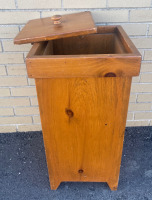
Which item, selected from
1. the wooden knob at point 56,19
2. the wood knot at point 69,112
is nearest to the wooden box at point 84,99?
the wood knot at point 69,112

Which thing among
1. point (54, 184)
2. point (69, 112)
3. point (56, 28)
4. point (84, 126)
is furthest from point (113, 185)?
point (56, 28)

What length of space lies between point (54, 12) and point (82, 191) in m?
1.18

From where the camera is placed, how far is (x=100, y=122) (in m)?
1.08

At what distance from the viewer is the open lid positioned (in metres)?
1.00

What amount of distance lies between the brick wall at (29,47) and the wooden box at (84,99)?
20 cm

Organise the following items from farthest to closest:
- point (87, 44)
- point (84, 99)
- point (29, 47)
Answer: point (29, 47)
point (87, 44)
point (84, 99)

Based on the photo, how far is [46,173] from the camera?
4.96 ft

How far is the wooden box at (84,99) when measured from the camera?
2.98ft

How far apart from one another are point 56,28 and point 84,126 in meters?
0.52

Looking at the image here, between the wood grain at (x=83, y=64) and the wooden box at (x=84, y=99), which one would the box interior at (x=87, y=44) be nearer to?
the wooden box at (x=84, y=99)

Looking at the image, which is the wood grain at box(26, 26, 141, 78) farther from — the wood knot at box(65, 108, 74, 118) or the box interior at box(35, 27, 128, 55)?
the box interior at box(35, 27, 128, 55)

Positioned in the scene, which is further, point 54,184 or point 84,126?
point 54,184

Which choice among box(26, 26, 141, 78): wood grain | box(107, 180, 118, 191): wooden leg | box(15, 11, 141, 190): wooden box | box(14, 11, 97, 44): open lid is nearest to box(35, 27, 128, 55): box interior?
box(15, 11, 141, 190): wooden box

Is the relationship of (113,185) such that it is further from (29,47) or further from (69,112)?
(29,47)
